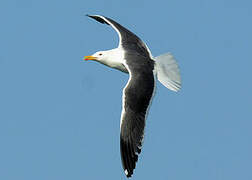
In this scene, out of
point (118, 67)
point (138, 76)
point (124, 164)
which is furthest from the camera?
point (118, 67)

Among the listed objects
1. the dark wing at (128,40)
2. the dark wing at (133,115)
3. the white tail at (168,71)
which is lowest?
the dark wing at (133,115)

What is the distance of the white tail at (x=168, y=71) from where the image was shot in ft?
49.5

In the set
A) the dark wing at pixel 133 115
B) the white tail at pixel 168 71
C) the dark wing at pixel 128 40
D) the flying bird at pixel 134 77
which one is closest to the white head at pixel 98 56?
the flying bird at pixel 134 77

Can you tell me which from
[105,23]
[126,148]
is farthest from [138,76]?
[105,23]

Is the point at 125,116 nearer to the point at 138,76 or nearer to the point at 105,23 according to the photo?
the point at 138,76

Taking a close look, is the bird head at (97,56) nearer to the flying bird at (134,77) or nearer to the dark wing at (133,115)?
the flying bird at (134,77)

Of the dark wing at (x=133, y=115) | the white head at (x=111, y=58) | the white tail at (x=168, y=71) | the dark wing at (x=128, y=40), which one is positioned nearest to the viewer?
the dark wing at (x=133, y=115)

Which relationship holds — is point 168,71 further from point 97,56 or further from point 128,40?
point 97,56

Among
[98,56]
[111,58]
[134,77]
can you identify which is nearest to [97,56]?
[98,56]

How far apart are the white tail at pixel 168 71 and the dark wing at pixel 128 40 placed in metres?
0.34

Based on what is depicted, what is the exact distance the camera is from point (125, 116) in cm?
1312

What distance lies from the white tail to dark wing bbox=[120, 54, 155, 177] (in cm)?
118

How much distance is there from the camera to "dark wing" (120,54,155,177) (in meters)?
12.9

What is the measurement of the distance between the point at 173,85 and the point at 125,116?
2255mm
